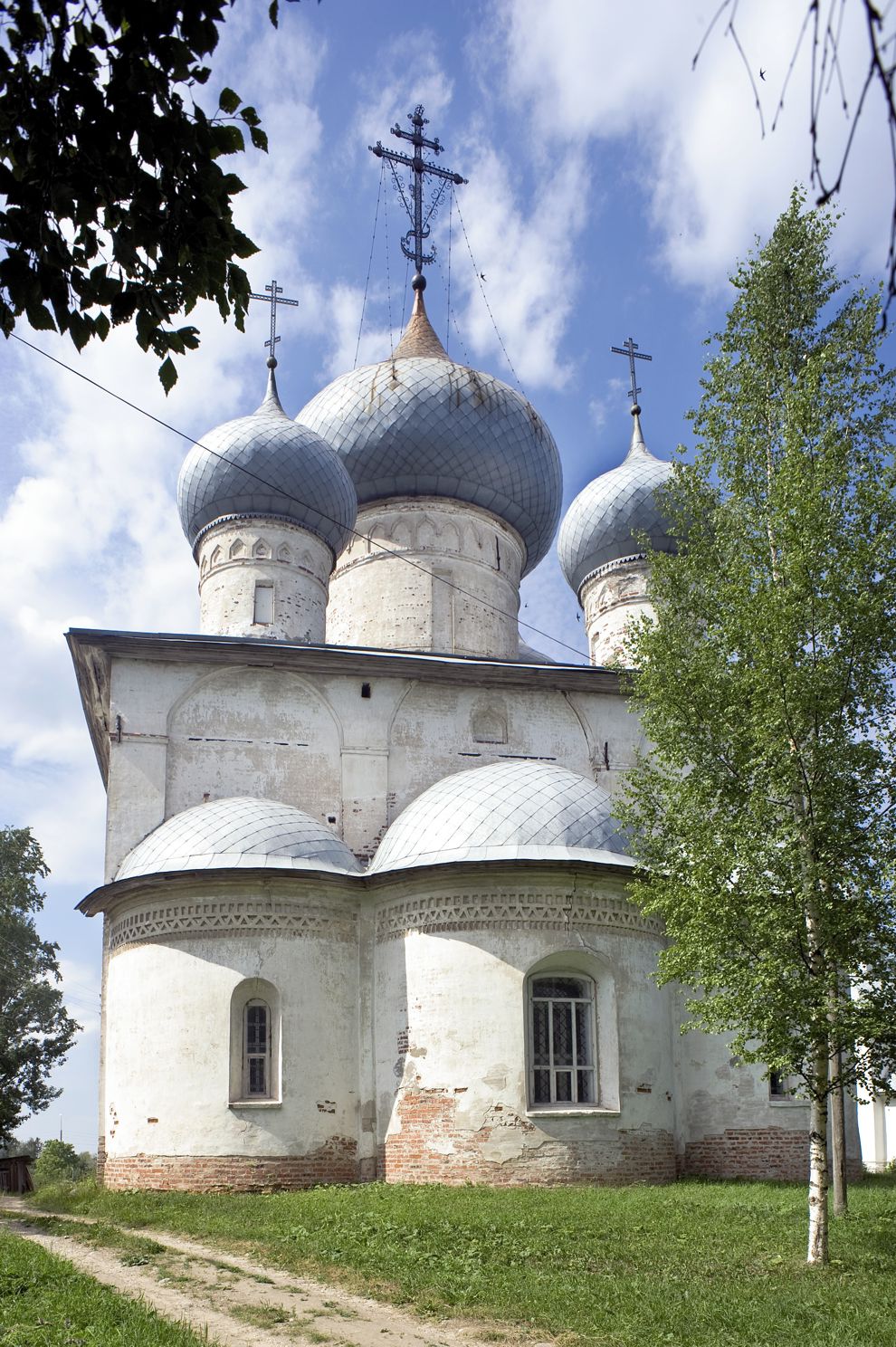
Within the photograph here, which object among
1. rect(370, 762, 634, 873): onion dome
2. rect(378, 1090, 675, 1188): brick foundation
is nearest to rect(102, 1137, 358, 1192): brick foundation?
rect(378, 1090, 675, 1188): brick foundation

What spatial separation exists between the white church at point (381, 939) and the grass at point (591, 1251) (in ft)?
2.64

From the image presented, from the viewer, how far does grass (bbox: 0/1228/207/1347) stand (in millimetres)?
5605

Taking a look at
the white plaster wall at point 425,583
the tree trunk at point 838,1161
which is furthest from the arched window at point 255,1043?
the white plaster wall at point 425,583

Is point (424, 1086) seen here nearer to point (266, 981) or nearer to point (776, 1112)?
point (266, 981)

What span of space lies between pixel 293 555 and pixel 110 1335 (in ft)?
44.2

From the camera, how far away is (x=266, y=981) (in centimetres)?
1311

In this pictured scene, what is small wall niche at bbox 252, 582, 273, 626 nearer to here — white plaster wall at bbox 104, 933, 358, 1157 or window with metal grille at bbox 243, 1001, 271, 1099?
white plaster wall at bbox 104, 933, 358, 1157

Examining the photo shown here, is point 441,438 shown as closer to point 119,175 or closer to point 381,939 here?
point 381,939

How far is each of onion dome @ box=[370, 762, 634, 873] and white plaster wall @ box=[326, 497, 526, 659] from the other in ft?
15.7

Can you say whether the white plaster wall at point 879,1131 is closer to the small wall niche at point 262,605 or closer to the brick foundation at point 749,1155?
the brick foundation at point 749,1155

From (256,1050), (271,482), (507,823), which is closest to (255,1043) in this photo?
(256,1050)

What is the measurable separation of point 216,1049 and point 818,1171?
6.37 metres

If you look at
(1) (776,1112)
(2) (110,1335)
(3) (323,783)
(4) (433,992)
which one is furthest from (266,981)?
(2) (110,1335)

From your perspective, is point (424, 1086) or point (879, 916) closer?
point (879, 916)
